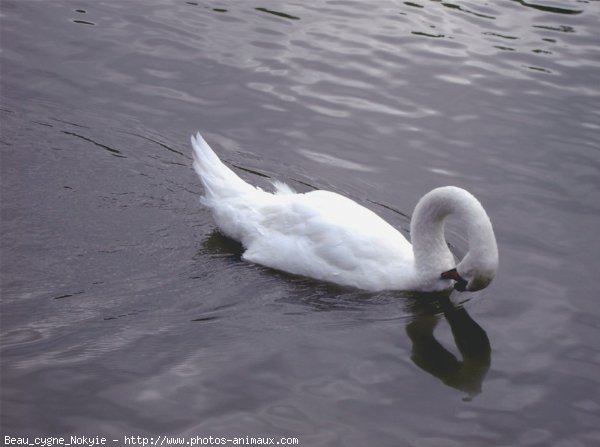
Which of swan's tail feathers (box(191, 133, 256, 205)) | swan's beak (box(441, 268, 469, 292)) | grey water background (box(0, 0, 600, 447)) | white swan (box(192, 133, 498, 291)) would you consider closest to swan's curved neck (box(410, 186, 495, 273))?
white swan (box(192, 133, 498, 291))

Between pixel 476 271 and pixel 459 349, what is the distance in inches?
25.5

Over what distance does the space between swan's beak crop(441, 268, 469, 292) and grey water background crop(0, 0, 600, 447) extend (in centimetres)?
24

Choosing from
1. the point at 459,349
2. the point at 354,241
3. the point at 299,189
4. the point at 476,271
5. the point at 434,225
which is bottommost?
the point at 459,349

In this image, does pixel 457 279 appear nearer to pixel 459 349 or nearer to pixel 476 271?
pixel 476 271

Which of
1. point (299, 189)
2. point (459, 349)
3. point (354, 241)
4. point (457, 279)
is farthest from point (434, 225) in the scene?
point (299, 189)

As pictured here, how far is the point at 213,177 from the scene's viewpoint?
906 cm

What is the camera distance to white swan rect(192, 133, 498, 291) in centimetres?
797

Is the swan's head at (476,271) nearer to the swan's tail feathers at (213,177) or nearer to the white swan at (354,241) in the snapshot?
the white swan at (354,241)

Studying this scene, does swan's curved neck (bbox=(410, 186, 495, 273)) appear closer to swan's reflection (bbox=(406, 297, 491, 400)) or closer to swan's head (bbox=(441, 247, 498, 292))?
swan's head (bbox=(441, 247, 498, 292))

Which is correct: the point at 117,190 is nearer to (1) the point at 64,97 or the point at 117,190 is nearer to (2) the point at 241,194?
(2) the point at 241,194

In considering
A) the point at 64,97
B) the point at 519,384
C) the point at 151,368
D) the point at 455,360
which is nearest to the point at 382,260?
the point at 455,360

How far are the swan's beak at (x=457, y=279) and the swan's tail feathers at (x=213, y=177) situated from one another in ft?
7.08

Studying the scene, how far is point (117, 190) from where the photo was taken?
924 centimetres

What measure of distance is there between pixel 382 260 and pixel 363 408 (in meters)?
1.99
